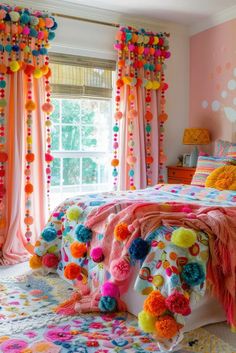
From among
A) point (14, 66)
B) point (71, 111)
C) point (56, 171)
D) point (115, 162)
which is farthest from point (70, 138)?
point (14, 66)

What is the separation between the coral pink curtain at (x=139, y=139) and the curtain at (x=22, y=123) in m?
0.89

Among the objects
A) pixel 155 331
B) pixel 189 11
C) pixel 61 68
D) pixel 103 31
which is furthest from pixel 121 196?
pixel 189 11

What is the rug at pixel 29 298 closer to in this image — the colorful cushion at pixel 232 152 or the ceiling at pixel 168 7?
the colorful cushion at pixel 232 152

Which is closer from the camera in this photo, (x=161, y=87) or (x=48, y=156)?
(x=48, y=156)

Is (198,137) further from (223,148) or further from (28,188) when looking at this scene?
(28,188)

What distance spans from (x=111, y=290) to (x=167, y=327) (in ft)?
1.87

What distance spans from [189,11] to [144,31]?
1.74 feet

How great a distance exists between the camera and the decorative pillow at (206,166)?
3.72 m

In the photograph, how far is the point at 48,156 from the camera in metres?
4.08

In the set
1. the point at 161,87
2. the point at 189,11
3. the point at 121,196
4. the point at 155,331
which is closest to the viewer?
the point at 155,331

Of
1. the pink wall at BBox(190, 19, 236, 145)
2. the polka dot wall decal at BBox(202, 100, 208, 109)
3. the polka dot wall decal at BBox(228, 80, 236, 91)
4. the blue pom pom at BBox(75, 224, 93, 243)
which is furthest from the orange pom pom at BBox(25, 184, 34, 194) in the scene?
the polka dot wall decal at BBox(228, 80, 236, 91)

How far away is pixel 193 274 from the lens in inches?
84.8

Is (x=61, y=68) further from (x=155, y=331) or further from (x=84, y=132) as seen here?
(x=155, y=331)

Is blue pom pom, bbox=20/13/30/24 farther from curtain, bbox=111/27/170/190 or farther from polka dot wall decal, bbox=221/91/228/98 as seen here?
polka dot wall decal, bbox=221/91/228/98
